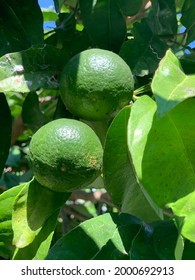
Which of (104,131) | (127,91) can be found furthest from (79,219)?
(127,91)

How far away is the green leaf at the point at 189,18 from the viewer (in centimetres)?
130

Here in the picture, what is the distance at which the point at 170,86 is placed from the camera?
0.85 meters

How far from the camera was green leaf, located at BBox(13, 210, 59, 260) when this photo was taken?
41.7 inches

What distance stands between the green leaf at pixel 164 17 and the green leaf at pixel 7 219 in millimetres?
488

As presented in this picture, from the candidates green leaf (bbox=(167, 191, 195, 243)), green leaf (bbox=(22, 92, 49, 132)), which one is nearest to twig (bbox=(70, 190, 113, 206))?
green leaf (bbox=(22, 92, 49, 132))

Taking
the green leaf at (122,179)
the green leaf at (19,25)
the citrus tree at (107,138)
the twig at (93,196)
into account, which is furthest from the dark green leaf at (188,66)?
the twig at (93,196)

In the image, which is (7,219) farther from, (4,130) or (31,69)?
(31,69)

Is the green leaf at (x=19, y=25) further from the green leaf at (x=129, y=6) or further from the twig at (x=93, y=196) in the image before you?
the twig at (x=93, y=196)

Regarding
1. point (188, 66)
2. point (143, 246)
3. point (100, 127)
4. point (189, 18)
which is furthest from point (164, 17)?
point (143, 246)

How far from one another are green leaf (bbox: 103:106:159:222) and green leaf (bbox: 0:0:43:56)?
353 millimetres

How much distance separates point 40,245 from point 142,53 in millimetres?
454

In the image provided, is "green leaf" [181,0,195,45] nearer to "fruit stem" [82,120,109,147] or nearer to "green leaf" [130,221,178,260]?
"fruit stem" [82,120,109,147]

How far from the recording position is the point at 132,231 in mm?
1052

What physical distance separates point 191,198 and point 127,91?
0.84 feet
